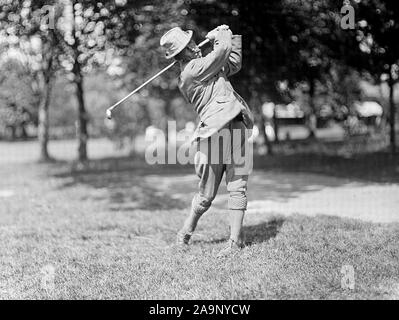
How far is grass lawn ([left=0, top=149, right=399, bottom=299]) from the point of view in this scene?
391cm

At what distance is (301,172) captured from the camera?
456 inches

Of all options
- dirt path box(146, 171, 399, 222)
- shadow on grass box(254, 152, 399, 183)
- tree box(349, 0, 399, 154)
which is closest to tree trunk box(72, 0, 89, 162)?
dirt path box(146, 171, 399, 222)

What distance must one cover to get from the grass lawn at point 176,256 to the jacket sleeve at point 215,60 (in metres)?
1.86

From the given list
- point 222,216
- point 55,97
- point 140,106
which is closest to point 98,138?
point 55,97

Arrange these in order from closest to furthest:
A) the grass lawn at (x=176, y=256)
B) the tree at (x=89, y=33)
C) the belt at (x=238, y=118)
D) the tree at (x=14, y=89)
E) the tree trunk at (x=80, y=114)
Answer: the grass lawn at (x=176, y=256), the belt at (x=238, y=118), the tree at (x=89, y=33), the tree trunk at (x=80, y=114), the tree at (x=14, y=89)

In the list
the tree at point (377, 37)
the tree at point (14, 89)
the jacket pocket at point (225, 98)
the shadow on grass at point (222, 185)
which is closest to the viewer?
the jacket pocket at point (225, 98)

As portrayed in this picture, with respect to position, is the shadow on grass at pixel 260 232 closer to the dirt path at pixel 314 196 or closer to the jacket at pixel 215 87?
the dirt path at pixel 314 196

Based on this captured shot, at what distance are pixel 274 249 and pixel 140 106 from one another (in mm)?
20369

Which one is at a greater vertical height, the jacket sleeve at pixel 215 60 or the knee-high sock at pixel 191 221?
the jacket sleeve at pixel 215 60

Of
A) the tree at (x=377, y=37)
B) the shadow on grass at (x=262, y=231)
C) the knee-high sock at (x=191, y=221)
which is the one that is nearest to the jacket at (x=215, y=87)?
A: the knee-high sock at (x=191, y=221)

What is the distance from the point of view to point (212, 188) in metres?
5.09

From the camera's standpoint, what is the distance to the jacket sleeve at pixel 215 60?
4.74 meters

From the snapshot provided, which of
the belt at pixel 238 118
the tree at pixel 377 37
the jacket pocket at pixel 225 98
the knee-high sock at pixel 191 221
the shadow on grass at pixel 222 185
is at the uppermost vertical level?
the tree at pixel 377 37

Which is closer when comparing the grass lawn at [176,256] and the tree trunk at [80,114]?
the grass lawn at [176,256]
